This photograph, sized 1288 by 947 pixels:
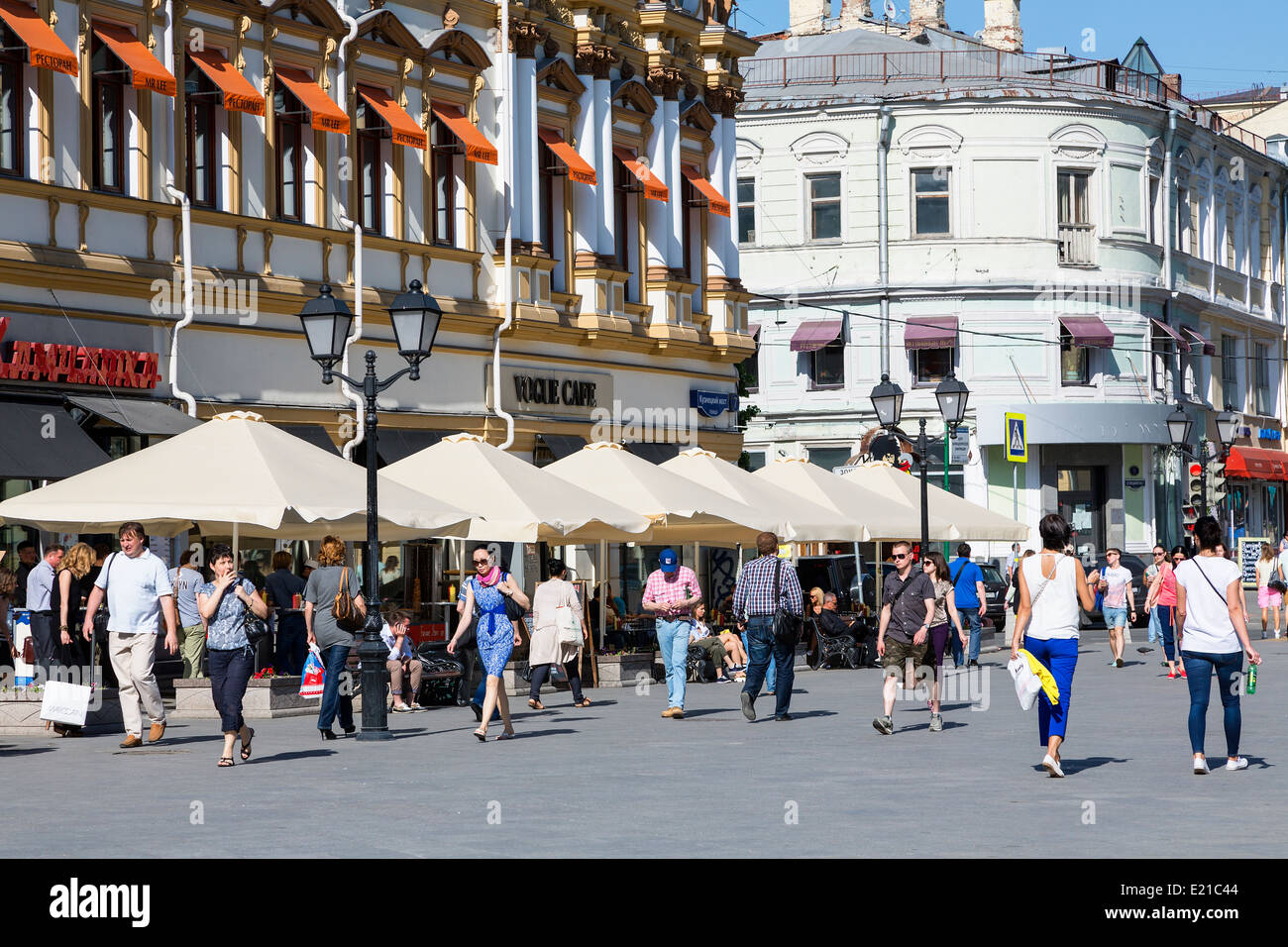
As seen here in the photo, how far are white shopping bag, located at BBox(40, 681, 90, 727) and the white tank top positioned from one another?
820 centimetres

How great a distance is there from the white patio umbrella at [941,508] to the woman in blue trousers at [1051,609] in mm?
17190

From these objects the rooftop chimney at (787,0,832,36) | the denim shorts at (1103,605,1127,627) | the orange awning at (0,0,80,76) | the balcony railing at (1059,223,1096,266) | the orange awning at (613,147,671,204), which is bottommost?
the denim shorts at (1103,605,1127,627)

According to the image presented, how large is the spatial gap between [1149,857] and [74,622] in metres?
12.6

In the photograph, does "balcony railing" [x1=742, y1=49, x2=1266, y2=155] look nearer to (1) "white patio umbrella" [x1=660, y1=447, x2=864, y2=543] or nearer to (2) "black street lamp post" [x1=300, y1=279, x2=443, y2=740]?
(1) "white patio umbrella" [x1=660, y1=447, x2=864, y2=543]

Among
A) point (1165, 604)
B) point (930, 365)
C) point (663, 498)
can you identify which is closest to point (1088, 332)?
point (930, 365)

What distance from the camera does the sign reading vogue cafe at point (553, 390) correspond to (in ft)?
106

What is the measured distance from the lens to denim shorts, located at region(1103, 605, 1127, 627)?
31156 millimetres

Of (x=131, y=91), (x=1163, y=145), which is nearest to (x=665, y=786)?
(x=131, y=91)

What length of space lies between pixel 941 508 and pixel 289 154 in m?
11.7

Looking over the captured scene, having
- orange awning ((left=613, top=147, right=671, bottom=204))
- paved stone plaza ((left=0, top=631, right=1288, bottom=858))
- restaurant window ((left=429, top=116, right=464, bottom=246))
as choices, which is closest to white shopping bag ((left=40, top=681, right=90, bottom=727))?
paved stone plaza ((left=0, top=631, right=1288, bottom=858))

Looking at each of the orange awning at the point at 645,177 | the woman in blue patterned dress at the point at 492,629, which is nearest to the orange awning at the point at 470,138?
the orange awning at the point at 645,177

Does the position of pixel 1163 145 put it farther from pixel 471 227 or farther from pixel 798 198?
pixel 471 227

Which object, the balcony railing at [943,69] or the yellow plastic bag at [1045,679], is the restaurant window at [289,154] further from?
the balcony railing at [943,69]

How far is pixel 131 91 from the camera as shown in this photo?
2547 cm
